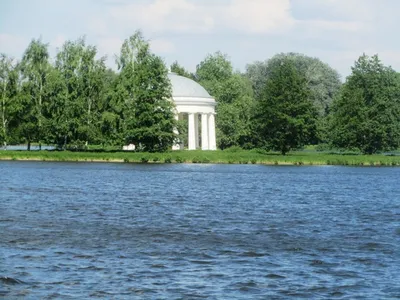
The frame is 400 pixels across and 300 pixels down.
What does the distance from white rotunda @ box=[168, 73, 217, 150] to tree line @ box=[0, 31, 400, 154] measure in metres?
9.72

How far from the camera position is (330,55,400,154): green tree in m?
99.8

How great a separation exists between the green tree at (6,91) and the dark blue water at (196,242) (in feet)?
148

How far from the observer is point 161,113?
95.4m

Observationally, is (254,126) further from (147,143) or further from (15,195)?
(15,195)

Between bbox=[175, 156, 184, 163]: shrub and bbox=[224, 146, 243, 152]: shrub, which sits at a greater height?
bbox=[224, 146, 243, 152]: shrub

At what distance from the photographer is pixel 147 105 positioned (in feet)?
310

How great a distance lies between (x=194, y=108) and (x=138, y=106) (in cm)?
1815

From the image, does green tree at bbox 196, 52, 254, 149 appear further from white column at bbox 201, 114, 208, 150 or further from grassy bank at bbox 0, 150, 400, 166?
grassy bank at bbox 0, 150, 400, 166

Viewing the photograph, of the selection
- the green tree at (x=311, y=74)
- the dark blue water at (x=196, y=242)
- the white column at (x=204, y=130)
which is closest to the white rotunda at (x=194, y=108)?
the white column at (x=204, y=130)

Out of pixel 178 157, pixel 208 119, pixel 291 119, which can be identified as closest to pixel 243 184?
pixel 178 157

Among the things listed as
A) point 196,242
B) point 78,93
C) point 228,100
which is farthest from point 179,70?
point 196,242

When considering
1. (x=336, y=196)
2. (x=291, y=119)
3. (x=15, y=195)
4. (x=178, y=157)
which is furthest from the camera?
(x=291, y=119)

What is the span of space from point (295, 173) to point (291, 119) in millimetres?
22249

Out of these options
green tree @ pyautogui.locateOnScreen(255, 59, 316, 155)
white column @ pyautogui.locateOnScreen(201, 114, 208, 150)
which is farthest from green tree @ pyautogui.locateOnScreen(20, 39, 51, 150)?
green tree @ pyautogui.locateOnScreen(255, 59, 316, 155)
